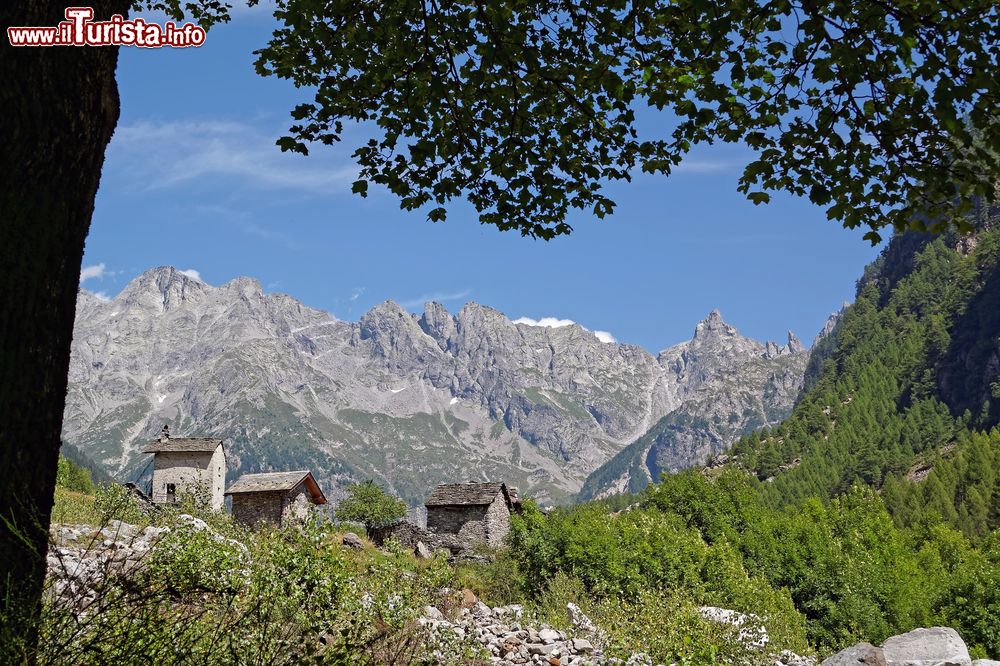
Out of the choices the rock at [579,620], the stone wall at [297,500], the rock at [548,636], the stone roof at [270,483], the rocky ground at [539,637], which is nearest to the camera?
the rocky ground at [539,637]

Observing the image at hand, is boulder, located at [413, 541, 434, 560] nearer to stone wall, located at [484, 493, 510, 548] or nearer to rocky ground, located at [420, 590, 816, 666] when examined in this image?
stone wall, located at [484, 493, 510, 548]

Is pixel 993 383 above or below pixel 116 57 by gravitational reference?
above

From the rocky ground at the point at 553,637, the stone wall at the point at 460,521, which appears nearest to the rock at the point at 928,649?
the rocky ground at the point at 553,637

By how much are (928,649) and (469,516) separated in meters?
28.1

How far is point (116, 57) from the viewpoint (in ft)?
18.1

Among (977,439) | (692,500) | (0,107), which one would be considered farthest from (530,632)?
(977,439)

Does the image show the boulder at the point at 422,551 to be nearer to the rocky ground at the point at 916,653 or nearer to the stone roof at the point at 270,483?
the stone roof at the point at 270,483

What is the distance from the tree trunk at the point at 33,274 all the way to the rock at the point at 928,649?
75.5ft

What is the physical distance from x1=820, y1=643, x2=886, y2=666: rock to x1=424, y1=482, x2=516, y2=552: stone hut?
94.2 ft

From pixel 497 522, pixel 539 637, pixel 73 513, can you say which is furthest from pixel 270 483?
pixel 539 637

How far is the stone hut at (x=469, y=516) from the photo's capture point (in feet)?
154

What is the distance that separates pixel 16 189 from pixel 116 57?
55.6 inches

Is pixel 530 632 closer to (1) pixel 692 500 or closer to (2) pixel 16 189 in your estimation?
(2) pixel 16 189

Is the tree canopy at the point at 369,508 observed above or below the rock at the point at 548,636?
above
